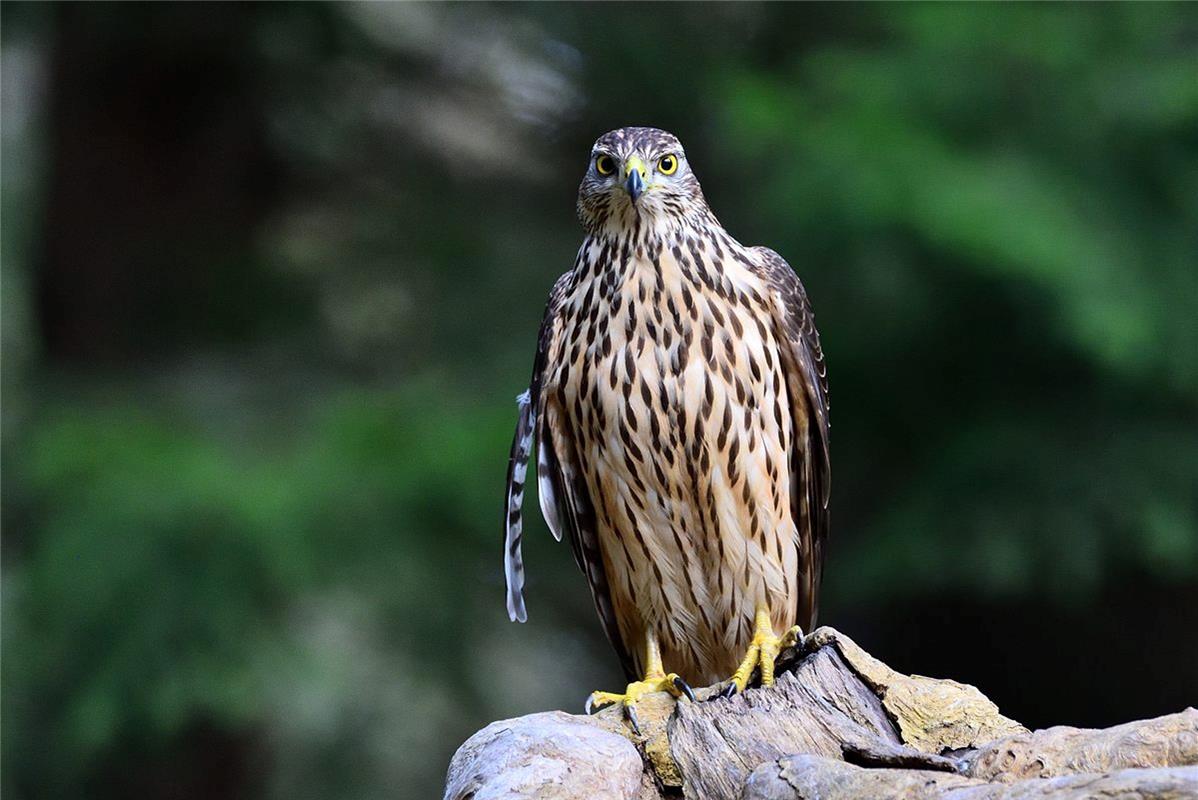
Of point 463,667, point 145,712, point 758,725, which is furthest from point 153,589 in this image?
point 758,725

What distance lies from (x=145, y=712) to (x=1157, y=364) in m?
Result: 4.81

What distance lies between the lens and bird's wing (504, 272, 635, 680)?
15.4 ft

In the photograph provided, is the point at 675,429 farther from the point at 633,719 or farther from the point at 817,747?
the point at 817,747

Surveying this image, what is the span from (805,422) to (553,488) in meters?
0.78

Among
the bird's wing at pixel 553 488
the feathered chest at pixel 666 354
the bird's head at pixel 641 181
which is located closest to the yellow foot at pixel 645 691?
the bird's wing at pixel 553 488

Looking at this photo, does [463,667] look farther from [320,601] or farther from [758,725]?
[758,725]

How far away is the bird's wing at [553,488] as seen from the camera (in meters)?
4.68

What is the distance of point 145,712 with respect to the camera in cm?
730

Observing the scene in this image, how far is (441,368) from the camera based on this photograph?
8555 mm

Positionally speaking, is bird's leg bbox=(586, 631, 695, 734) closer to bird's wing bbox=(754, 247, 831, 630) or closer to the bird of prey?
the bird of prey

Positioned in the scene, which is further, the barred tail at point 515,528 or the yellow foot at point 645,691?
the barred tail at point 515,528

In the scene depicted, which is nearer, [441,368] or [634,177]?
[634,177]

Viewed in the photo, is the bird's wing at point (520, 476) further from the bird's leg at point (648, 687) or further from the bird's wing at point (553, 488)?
the bird's leg at point (648, 687)

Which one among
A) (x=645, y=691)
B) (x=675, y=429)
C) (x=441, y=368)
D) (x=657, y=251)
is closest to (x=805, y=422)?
(x=675, y=429)
